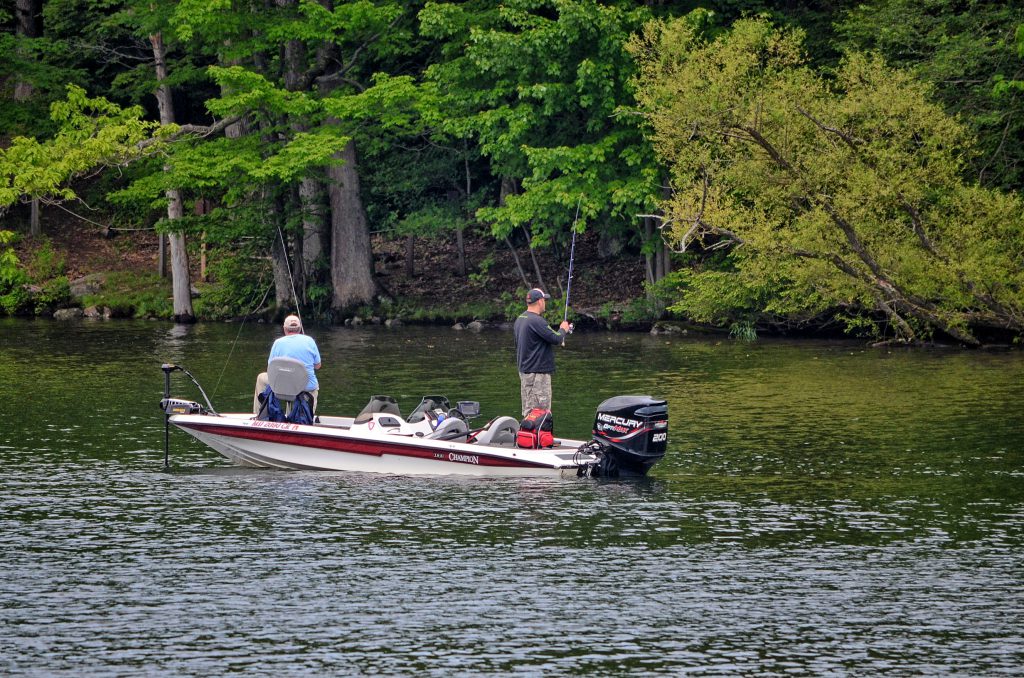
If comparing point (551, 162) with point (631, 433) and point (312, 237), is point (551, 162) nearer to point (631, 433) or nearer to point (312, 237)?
point (312, 237)

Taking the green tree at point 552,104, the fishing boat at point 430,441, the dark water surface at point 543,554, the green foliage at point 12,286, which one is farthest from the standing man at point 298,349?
the green foliage at point 12,286

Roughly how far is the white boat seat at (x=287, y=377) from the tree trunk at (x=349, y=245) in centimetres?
2418

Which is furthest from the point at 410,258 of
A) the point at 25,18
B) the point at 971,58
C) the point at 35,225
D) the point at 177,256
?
the point at 971,58

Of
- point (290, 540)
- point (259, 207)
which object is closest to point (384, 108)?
point (259, 207)

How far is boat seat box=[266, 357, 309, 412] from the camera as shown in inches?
675

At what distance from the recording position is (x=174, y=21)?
38.5 metres

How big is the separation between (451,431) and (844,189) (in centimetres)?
1777

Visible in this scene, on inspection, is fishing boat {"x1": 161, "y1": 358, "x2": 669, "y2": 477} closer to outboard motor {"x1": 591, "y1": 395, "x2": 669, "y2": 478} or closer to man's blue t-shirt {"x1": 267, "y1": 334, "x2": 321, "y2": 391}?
outboard motor {"x1": 591, "y1": 395, "x2": 669, "y2": 478}

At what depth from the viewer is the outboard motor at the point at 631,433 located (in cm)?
1606

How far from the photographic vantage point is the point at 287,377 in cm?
1720

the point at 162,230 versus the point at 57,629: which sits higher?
the point at 162,230

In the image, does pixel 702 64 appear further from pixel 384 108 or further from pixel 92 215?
pixel 92 215

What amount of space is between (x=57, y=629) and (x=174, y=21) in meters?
30.3

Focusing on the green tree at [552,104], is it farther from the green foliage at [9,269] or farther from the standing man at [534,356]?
the standing man at [534,356]
